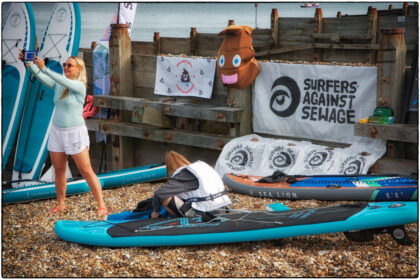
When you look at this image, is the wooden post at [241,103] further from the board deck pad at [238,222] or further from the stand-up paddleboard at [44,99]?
the board deck pad at [238,222]

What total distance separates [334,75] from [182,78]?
2302 mm

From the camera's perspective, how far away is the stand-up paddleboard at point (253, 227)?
4109mm

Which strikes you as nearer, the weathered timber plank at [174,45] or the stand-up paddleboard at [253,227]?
the stand-up paddleboard at [253,227]

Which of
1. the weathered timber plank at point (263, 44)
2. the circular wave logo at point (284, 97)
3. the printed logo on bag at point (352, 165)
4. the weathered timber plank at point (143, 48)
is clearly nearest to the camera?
the printed logo on bag at point (352, 165)

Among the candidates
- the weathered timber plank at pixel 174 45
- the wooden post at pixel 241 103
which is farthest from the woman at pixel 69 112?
the weathered timber plank at pixel 174 45

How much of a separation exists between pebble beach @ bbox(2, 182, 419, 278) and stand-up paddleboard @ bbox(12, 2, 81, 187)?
3687 millimetres

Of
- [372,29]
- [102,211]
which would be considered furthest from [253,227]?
[372,29]

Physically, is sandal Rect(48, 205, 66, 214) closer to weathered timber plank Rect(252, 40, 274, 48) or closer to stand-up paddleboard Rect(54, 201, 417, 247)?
stand-up paddleboard Rect(54, 201, 417, 247)

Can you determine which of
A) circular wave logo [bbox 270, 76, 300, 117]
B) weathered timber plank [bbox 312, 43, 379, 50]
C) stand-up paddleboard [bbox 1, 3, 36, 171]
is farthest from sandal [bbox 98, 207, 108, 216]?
weathered timber plank [bbox 312, 43, 379, 50]

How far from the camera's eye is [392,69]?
6.21m

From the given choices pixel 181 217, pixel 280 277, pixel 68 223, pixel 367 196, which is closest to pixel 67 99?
pixel 68 223

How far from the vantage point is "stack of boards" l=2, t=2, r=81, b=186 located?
8.26 meters

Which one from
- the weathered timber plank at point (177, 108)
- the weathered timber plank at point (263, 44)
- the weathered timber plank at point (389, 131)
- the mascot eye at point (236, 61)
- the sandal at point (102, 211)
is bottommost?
the sandal at point (102, 211)

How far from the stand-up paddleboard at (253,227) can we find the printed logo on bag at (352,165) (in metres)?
2.07
